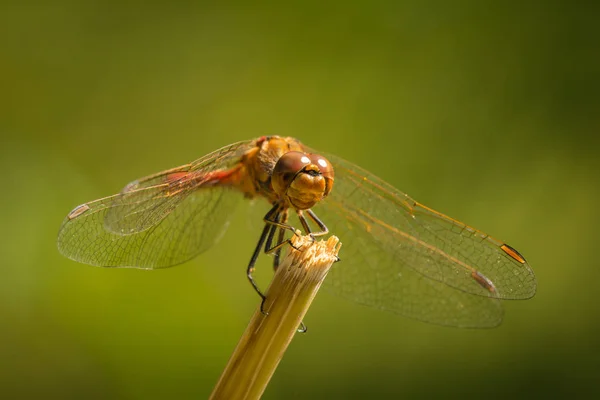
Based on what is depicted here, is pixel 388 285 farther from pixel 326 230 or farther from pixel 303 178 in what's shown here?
pixel 303 178

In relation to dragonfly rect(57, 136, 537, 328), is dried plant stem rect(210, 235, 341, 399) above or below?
below

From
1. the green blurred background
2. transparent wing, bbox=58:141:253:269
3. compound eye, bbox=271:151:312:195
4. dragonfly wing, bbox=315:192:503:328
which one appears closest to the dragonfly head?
compound eye, bbox=271:151:312:195

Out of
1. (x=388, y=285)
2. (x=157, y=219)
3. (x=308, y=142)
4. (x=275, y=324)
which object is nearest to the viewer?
(x=275, y=324)

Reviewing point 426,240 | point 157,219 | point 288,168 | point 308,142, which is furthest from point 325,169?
point 308,142

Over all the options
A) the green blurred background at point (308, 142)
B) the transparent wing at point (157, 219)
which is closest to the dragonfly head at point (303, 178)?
the transparent wing at point (157, 219)

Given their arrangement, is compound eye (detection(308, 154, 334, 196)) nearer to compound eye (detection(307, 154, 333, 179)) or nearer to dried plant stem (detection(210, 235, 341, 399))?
compound eye (detection(307, 154, 333, 179))

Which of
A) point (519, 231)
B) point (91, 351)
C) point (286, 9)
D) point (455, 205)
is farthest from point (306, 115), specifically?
point (91, 351)
